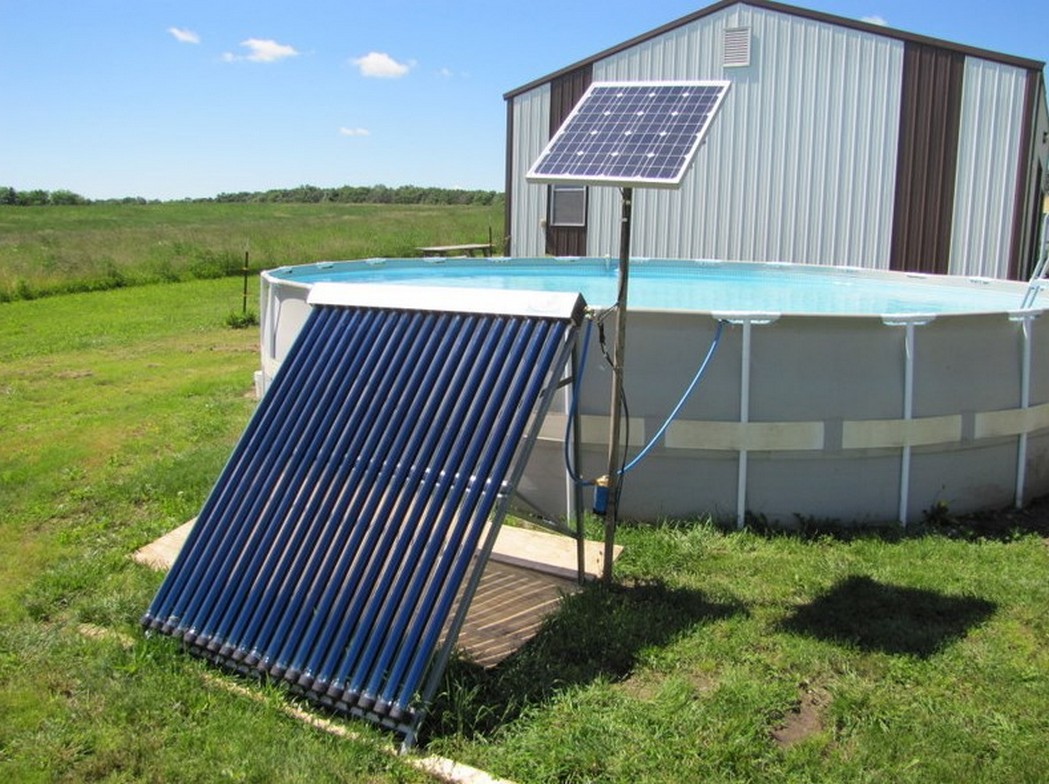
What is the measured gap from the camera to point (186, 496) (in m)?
6.13

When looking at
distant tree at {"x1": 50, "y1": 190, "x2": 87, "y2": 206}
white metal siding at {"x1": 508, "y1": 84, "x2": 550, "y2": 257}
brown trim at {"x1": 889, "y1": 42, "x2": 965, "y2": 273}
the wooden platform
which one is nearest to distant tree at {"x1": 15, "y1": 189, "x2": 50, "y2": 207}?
distant tree at {"x1": 50, "y1": 190, "x2": 87, "y2": 206}

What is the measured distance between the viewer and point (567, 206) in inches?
633

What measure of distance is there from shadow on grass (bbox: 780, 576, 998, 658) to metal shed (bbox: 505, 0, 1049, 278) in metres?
10.3

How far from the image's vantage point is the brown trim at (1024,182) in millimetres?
13023

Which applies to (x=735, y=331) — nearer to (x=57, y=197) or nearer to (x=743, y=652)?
(x=743, y=652)

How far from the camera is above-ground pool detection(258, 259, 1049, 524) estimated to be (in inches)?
214

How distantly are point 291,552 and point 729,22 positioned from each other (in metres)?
13.0

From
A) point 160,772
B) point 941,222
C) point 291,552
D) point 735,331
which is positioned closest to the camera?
point 160,772

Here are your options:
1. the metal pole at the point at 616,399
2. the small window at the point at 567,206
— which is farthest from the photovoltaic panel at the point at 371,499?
the small window at the point at 567,206

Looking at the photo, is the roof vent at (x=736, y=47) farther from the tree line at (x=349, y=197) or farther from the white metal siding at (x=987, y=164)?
the tree line at (x=349, y=197)

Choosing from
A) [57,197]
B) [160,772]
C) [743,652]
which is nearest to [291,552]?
[160,772]

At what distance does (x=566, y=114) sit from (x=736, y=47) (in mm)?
2742

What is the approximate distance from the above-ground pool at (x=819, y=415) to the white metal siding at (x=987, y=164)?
319 inches

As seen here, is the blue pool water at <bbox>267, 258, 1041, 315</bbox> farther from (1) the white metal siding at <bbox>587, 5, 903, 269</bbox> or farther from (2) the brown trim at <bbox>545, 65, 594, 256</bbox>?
(2) the brown trim at <bbox>545, 65, 594, 256</bbox>
